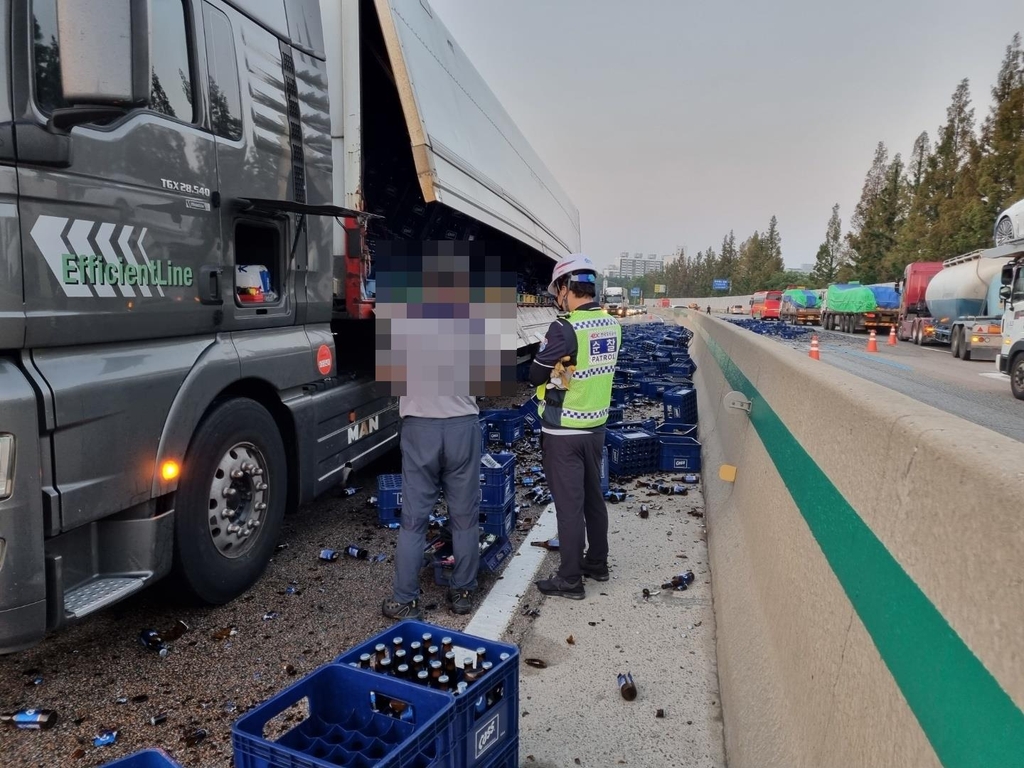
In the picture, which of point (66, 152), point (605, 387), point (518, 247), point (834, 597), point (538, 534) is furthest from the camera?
point (518, 247)

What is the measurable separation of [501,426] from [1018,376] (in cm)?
1225

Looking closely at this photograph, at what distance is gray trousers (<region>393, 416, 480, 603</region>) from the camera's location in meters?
4.15

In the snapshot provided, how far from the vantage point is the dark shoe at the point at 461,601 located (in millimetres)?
4176

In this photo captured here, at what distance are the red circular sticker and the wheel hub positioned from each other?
95 cm

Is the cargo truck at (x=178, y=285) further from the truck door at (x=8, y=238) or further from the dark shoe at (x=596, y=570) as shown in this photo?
the dark shoe at (x=596, y=570)

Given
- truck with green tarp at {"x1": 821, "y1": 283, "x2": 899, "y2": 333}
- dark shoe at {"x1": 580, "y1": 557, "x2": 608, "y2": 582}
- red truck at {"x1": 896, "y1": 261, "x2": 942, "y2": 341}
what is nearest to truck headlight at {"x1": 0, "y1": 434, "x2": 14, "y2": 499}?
dark shoe at {"x1": 580, "y1": 557, "x2": 608, "y2": 582}

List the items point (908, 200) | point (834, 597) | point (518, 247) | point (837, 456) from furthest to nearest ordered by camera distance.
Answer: point (908, 200)
point (518, 247)
point (837, 456)
point (834, 597)

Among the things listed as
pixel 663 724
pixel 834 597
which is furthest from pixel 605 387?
pixel 834 597

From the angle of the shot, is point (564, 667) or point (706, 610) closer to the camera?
point (564, 667)

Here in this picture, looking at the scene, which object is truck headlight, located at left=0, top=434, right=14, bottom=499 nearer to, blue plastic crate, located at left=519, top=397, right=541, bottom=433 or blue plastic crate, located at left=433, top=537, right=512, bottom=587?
blue plastic crate, located at left=433, top=537, right=512, bottom=587

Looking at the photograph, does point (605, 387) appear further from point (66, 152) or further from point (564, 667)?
point (66, 152)

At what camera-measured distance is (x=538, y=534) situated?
560 cm

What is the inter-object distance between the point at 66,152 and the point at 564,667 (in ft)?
11.2

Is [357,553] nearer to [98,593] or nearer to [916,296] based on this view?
[98,593]
